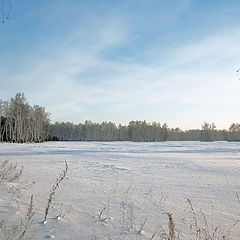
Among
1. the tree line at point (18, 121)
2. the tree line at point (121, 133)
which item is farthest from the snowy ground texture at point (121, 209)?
the tree line at point (121, 133)

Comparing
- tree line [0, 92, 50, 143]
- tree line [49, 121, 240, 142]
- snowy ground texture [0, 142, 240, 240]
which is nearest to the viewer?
snowy ground texture [0, 142, 240, 240]

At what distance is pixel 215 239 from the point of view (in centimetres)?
321

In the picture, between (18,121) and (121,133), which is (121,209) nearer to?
(18,121)

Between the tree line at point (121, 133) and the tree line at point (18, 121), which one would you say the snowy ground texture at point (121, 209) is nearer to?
the tree line at point (18, 121)

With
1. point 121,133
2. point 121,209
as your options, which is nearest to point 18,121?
point 121,209

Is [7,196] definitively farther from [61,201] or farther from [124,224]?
[124,224]

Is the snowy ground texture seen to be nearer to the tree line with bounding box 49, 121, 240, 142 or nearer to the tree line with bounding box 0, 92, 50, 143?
the tree line with bounding box 0, 92, 50, 143

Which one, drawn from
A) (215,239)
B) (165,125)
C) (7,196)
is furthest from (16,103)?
(165,125)

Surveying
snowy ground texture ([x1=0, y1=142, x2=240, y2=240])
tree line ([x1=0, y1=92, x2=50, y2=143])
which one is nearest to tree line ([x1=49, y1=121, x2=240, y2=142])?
tree line ([x1=0, y1=92, x2=50, y2=143])

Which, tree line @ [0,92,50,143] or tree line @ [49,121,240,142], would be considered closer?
tree line @ [0,92,50,143]

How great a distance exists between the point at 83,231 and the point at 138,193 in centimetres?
284

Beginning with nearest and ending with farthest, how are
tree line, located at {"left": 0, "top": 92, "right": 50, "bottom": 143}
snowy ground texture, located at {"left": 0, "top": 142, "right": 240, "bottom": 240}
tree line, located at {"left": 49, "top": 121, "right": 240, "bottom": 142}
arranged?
snowy ground texture, located at {"left": 0, "top": 142, "right": 240, "bottom": 240} → tree line, located at {"left": 0, "top": 92, "right": 50, "bottom": 143} → tree line, located at {"left": 49, "top": 121, "right": 240, "bottom": 142}

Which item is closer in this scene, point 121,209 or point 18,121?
point 121,209

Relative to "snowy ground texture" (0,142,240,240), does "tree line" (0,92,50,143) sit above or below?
above
